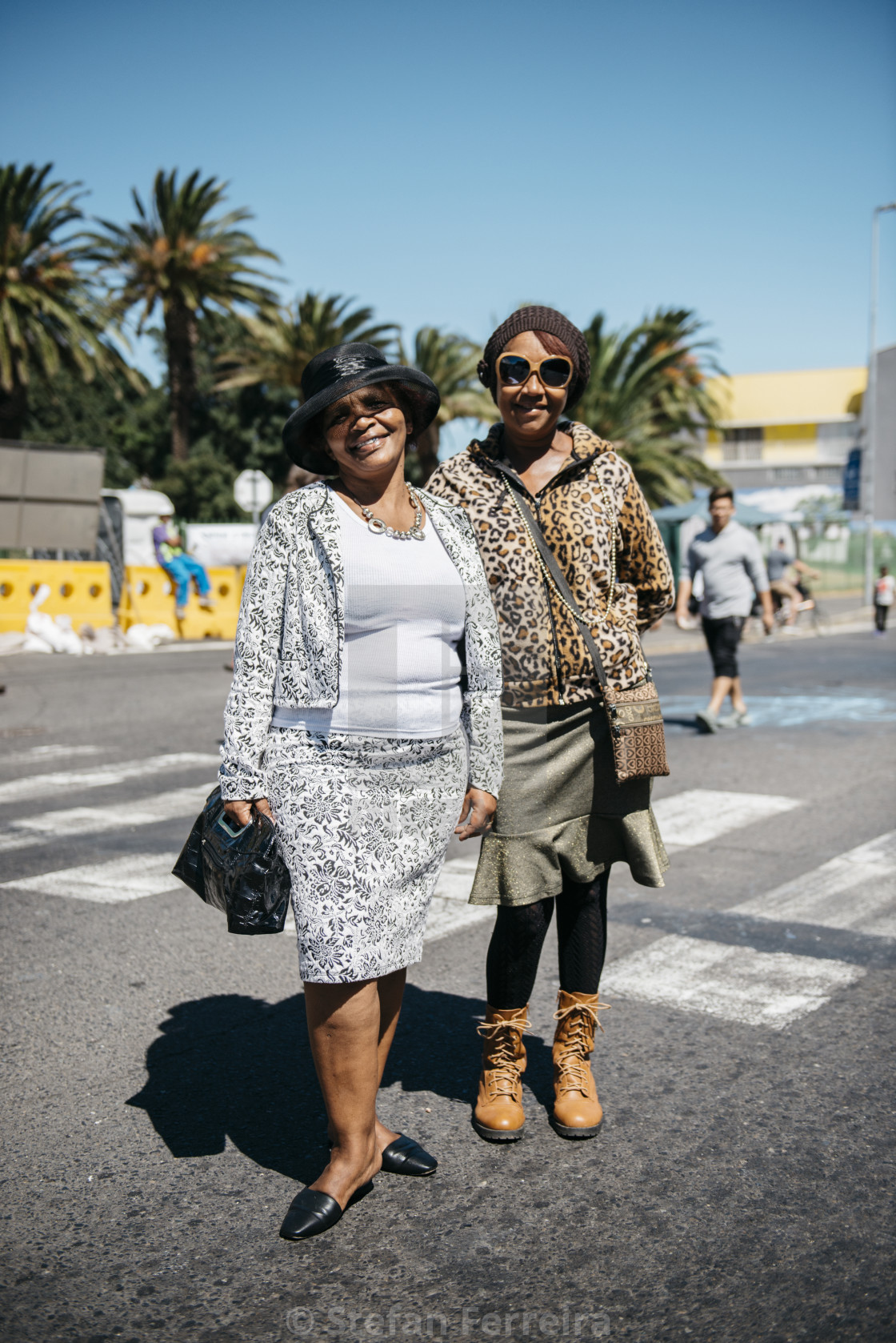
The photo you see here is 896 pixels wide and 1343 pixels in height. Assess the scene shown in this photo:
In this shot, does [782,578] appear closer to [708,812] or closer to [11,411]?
[708,812]

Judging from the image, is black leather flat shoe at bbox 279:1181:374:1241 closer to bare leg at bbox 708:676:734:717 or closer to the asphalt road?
the asphalt road

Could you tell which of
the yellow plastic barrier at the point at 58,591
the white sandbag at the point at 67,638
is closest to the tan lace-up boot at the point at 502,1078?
the white sandbag at the point at 67,638

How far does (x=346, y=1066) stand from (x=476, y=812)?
61 centimetres

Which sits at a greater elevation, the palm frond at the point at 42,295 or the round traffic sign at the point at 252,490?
the palm frond at the point at 42,295

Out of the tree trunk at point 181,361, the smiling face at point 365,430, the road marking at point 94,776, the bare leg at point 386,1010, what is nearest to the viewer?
the smiling face at point 365,430

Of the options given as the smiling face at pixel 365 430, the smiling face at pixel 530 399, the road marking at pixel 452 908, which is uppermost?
the smiling face at pixel 530 399

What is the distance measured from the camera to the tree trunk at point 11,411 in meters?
28.7

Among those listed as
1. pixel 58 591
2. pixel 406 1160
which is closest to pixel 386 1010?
pixel 406 1160

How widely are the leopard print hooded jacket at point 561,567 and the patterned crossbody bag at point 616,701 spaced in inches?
0.6

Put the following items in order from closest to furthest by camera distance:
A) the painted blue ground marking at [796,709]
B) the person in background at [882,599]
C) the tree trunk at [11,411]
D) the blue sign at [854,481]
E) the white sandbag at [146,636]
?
1. the painted blue ground marking at [796,709]
2. the white sandbag at [146,636]
3. the person in background at [882,599]
4. the tree trunk at [11,411]
5. the blue sign at [854,481]

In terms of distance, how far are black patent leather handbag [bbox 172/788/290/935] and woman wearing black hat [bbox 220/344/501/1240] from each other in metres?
0.04

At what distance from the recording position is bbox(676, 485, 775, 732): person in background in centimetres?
937

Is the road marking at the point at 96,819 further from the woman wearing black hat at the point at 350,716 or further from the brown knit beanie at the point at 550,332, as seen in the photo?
the brown knit beanie at the point at 550,332

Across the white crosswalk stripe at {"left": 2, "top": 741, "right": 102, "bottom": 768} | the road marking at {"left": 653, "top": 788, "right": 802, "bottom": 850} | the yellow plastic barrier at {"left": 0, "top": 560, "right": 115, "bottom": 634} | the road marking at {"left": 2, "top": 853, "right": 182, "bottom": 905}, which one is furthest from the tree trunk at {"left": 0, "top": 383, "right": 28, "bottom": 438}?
the road marking at {"left": 2, "top": 853, "right": 182, "bottom": 905}
